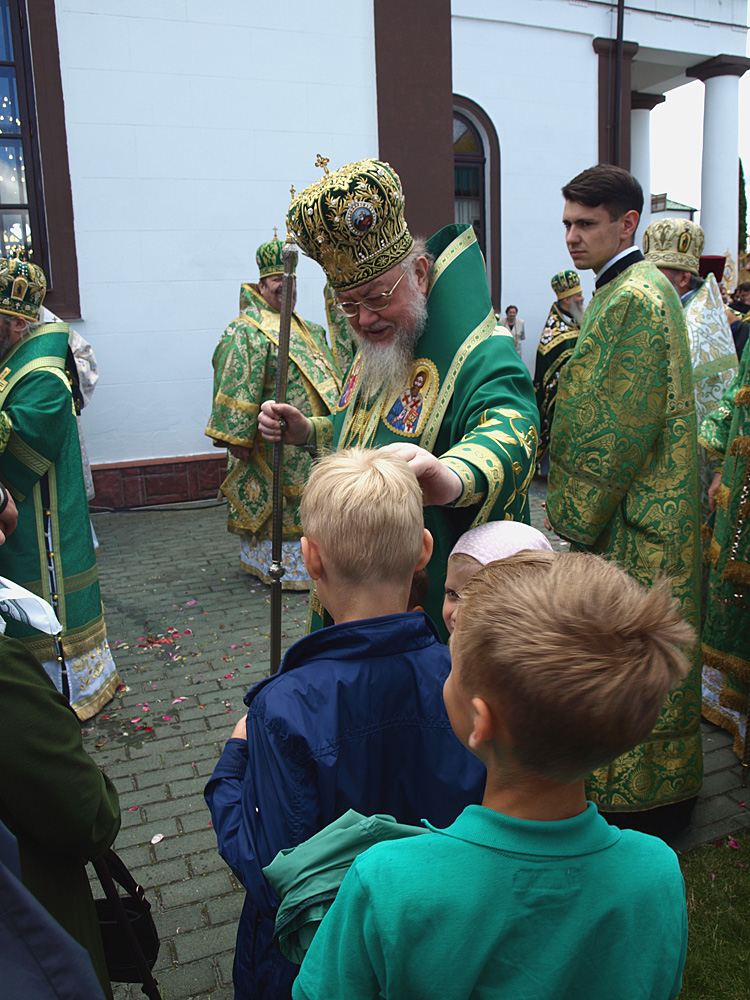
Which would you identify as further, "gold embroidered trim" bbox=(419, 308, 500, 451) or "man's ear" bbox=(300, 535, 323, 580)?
"gold embroidered trim" bbox=(419, 308, 500, 451)

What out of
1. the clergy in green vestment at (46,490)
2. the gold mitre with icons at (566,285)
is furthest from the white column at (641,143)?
the clergy in green vestment at (46,490)

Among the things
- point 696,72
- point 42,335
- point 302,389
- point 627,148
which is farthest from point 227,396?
point 696,72

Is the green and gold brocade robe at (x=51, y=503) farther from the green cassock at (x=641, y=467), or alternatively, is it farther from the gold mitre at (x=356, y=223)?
the green cassock at (x=641, y=467)

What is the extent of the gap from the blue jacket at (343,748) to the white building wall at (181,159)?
24.5 feet

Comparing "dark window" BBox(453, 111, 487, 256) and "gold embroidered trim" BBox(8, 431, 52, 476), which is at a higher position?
"dark window" BBox(453, 111, 487, 256)

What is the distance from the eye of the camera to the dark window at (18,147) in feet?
25.0

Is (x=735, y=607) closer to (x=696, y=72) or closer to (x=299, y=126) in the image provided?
(x=299, y=126)

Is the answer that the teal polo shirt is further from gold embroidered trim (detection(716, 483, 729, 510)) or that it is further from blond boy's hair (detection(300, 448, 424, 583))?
gold embroidered trim (detection(716, 483, 729, 510))

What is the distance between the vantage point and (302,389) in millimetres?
6023

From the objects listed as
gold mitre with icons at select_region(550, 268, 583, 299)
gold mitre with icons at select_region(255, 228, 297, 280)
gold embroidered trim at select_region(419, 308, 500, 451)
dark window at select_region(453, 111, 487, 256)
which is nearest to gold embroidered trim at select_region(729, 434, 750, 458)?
gold embroidered trim at select_region(419, 308, 500, 451)

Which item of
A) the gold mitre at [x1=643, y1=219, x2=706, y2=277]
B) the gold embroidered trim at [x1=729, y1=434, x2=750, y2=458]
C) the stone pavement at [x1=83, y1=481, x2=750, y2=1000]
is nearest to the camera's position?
the stone pavement at [x1=83, y1=481, x2=750, y2=1000]

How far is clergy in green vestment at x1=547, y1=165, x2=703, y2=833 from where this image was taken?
2.59 meters

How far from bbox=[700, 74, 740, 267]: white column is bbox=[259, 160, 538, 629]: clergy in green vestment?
12609mm

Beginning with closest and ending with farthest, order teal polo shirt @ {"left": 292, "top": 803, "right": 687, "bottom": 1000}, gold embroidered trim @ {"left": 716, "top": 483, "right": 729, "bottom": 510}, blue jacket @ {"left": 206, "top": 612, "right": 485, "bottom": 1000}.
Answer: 1. teal polo shirt @ {"left": 292, "top": 803, "right": 687, "bottom": 1000}
2. blue jacket @ {"left": 206, "top": 612, "right": 485, "bottom": 1000}
3. gold embroidered trim @ {"left": 716, "top": 483, "right": 729, "bottom": 510}
